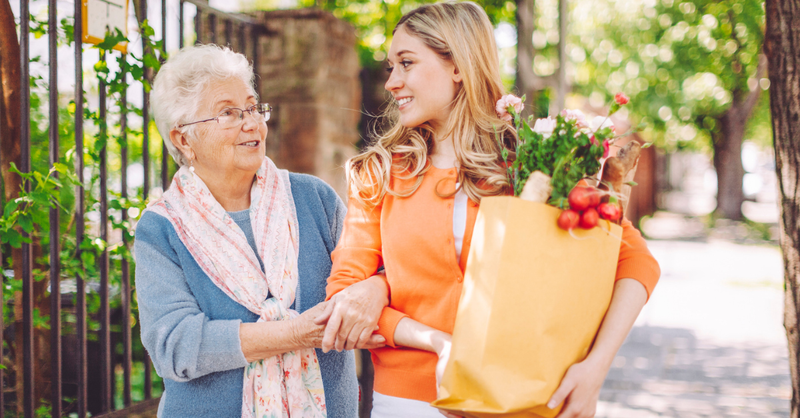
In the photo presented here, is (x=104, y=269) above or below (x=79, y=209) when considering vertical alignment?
below

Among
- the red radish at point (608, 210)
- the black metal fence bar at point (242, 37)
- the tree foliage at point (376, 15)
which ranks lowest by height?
the red radish at point (608, 210)

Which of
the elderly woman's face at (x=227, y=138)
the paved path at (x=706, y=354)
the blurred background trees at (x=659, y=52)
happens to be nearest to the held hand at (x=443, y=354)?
the elderly woman's face at (x=227, y=138)

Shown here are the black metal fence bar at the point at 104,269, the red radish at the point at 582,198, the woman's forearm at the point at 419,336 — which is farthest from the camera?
the black metal fence bar at the point at 104,269

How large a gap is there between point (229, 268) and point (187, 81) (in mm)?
619

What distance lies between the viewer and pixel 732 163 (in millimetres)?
19500

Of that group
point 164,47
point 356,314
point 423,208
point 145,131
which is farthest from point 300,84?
point 356,314

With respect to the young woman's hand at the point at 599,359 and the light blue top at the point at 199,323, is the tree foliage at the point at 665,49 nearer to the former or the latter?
the light blue top at the point at 199,323

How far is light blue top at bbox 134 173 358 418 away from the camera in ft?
5.85

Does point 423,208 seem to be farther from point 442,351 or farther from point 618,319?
point 618,319

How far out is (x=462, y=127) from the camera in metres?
1.79

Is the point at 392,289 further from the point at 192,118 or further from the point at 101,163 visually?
the point at 101,163

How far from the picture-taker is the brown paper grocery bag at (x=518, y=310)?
131cm

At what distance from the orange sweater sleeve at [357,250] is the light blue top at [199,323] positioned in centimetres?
32

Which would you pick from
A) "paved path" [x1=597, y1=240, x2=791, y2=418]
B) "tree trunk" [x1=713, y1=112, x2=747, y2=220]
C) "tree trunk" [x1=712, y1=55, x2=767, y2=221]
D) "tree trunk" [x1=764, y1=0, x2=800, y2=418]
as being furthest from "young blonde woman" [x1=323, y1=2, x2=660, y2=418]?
"tree trunk" [x1=713, y1=112, x2=747, y2=220]
